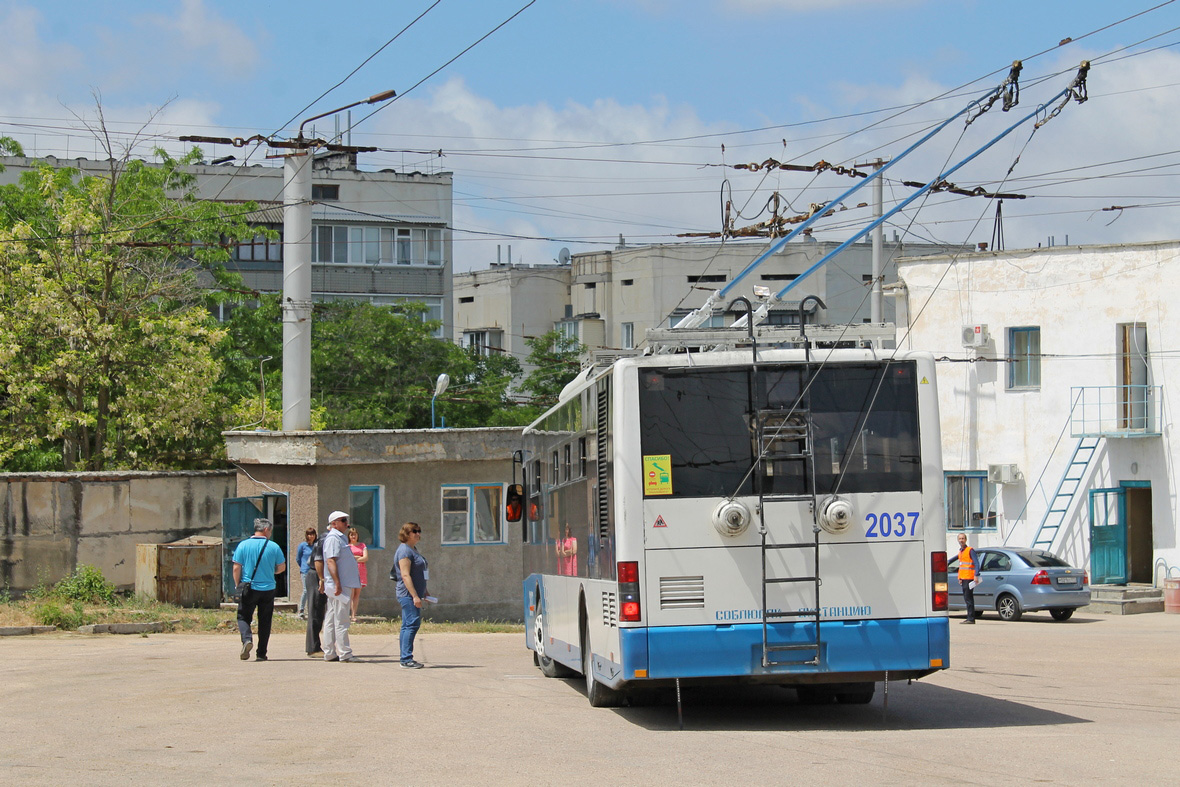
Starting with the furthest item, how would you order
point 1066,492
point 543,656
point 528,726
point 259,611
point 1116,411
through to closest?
1. point 1066,492
2. point 1116,411
3. point 259,611
4. point 543,656
5. point 528,726

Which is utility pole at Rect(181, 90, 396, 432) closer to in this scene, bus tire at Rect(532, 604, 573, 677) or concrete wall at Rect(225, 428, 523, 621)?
concrete wall at Rect(225, 428, 523, 621)

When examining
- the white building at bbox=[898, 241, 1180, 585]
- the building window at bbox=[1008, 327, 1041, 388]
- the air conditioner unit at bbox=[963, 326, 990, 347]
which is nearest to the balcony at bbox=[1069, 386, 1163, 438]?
the white building at bbox=[898, 241, 1180, 585]

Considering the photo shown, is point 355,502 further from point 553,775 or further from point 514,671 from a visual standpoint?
point 553,775

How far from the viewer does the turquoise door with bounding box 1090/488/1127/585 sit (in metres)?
34.8

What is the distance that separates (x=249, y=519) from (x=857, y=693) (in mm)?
15789

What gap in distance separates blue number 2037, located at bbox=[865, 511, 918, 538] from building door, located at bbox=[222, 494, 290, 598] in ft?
53.5

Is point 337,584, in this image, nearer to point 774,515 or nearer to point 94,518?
point 774,515

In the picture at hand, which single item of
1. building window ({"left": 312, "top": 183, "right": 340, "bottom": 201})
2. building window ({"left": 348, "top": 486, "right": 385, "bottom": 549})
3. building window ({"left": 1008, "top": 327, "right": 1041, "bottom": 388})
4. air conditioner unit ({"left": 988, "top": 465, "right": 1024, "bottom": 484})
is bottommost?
building window ({"left": 348, "top": 486, "right": 385, "bottom": 549})

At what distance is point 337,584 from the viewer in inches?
661

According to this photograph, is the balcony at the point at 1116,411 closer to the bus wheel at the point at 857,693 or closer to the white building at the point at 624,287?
the bus wheel at the point at 857,693

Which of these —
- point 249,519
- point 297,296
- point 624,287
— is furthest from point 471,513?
point 624,287

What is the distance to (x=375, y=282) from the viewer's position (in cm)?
6612

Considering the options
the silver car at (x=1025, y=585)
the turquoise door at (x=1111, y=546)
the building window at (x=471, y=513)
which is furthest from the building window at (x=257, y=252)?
the silver car at (x=1025, y=585)

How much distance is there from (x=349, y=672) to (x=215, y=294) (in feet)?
83.5
